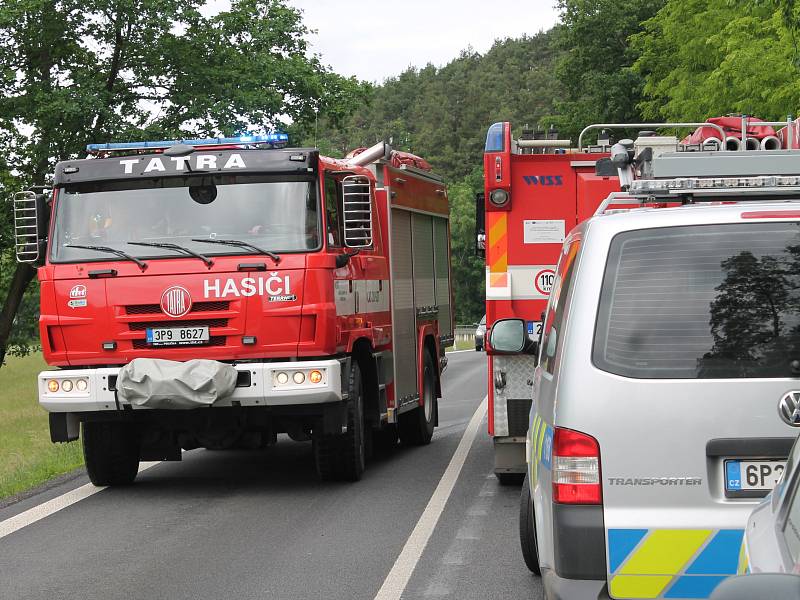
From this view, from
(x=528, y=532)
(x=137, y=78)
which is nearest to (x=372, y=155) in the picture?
(x=528, y=532)

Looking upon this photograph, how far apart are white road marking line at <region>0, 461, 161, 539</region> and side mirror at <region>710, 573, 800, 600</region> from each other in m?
7.39

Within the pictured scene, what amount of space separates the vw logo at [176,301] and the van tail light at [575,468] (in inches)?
248

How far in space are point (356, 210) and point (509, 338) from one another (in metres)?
4.78

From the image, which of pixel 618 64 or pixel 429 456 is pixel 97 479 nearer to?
pixel 429 456

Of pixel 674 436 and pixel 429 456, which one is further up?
pixel 674 436

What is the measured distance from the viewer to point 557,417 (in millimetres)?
4660

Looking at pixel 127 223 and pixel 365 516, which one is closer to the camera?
pixel 365 516

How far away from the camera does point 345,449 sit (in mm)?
11125

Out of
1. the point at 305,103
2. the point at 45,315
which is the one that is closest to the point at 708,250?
the point at 45,315

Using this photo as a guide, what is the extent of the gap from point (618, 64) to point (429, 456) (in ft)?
142

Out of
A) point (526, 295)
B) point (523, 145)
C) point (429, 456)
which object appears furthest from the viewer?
point (429, 456)

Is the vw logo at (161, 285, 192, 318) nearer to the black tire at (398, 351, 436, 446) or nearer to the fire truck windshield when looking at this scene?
the fire truck windshield

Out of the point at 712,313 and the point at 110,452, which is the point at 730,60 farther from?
the point at 712,313

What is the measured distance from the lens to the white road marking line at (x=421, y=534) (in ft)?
23.4
